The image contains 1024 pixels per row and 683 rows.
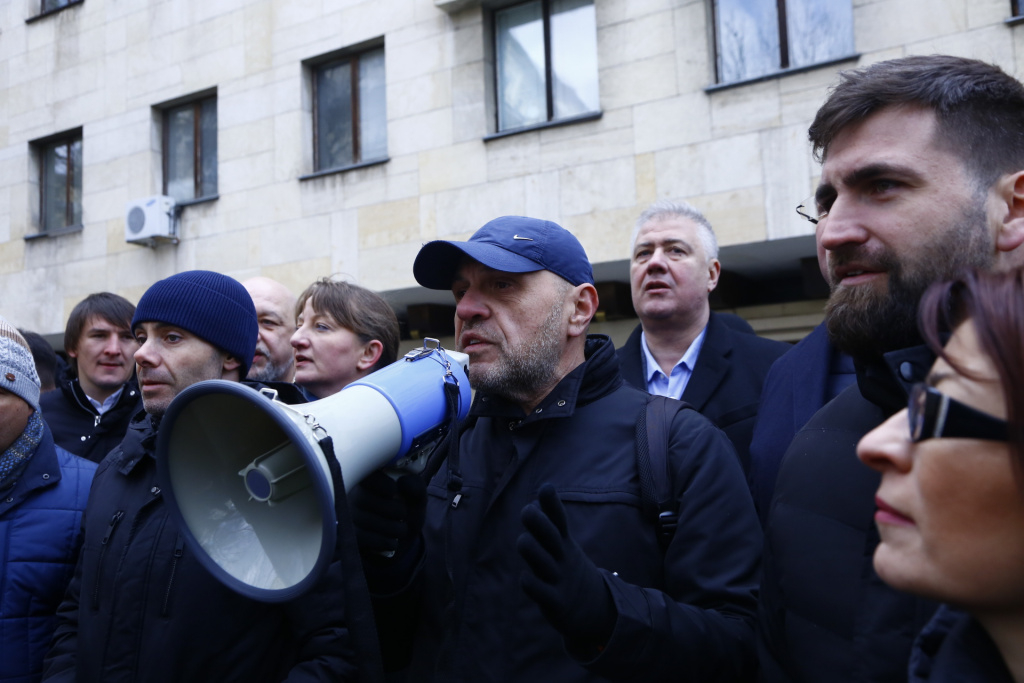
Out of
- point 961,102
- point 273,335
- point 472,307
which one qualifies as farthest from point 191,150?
point 961,102

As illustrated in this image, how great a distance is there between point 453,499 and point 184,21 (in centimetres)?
997

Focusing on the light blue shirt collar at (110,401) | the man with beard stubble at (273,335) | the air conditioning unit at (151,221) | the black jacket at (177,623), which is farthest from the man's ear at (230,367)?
the air conditioning unit at (151,221)

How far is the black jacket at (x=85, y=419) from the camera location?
4039 mm

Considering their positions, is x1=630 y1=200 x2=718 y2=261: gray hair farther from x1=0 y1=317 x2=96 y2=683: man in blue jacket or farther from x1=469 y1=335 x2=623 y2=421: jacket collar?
x1=0 y1=317 x2=96 y2=683: man in blue jacket

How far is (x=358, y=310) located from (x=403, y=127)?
17.9ft

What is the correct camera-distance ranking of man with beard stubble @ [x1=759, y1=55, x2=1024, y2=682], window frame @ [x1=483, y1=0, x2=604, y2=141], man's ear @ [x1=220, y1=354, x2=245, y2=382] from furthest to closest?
window frame @ [x1=483, y1=0, x2=604, y2=141] < man's ear @ [x1=220, y1=354, x2=245, y2=382] < man with beard stubble @ [x1=759, y1=55, x2=1024, y2=682]

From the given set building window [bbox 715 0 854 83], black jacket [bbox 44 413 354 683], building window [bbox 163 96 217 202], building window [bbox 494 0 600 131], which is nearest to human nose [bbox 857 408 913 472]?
black jacket [bbox 44 413 354 683]

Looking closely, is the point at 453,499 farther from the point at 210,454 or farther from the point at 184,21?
the point at 184,21

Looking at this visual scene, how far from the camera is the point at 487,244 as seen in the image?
2.35 m

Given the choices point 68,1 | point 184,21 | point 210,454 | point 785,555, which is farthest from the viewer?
point 68,1

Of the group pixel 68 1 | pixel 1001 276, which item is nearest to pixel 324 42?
pixel 68 1

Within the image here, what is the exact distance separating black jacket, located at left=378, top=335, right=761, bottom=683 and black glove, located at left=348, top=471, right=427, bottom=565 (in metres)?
0.13

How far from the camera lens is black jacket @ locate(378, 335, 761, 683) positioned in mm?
1725

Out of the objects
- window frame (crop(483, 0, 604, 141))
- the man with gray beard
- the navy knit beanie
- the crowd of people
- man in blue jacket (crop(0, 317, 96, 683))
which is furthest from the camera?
window frame (crop(483, 0, 604, 141))
